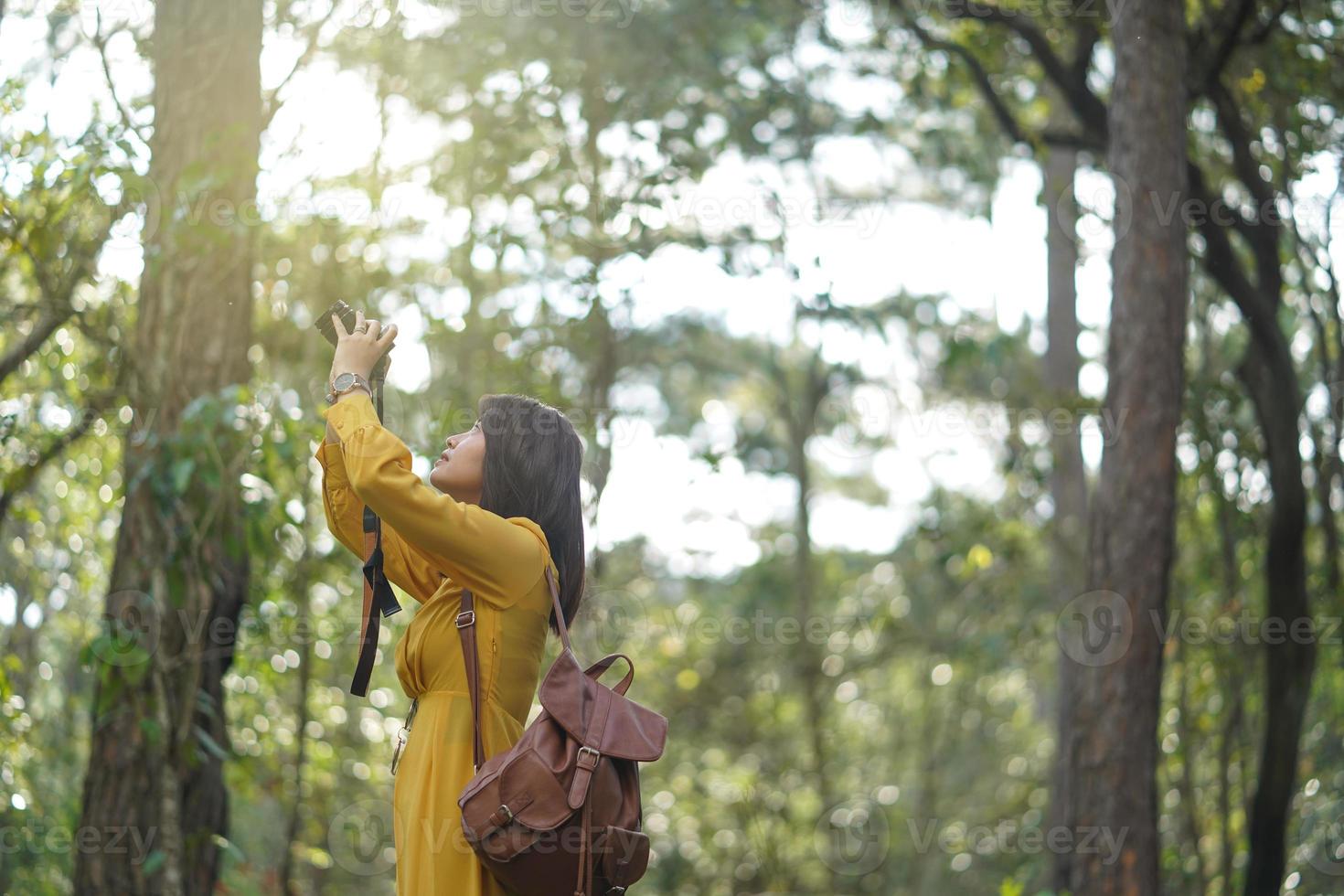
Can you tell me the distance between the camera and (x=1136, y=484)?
5.04 meters

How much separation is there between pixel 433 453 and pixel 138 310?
1.25 metres

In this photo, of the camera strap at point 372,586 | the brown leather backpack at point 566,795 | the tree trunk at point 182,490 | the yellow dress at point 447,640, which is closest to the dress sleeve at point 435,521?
the yellow dress at point 447,640

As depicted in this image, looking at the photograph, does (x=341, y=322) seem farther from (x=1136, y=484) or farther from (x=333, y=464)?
(x=1136, y=484)

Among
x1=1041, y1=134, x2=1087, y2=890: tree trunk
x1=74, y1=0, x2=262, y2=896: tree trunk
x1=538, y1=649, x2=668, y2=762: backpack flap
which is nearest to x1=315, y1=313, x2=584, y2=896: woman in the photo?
x1=538, y1=649, x2=668, y2=762: backpack flap

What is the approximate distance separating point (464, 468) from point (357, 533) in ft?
1.05

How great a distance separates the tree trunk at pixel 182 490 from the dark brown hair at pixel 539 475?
5.35 feet

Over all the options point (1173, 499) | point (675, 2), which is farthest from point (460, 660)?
point (675, 2)

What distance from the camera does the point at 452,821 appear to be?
251 cm

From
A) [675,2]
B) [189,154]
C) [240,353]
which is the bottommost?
[240,353]

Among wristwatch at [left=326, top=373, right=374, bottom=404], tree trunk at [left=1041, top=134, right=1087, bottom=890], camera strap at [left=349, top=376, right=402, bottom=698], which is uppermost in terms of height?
tree trunk at [left=1041, top=134, right=1087, bottom=890]

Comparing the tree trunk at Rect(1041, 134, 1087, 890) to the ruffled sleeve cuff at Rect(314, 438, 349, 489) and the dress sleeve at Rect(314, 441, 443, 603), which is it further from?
the ruffled sleeve cuff at Rect(314, 438, 349, 489)

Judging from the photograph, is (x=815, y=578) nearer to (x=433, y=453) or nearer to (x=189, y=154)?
(x=433, y=453)

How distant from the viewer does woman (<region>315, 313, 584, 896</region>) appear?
2.47 meters

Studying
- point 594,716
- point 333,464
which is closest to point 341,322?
point 333,464
